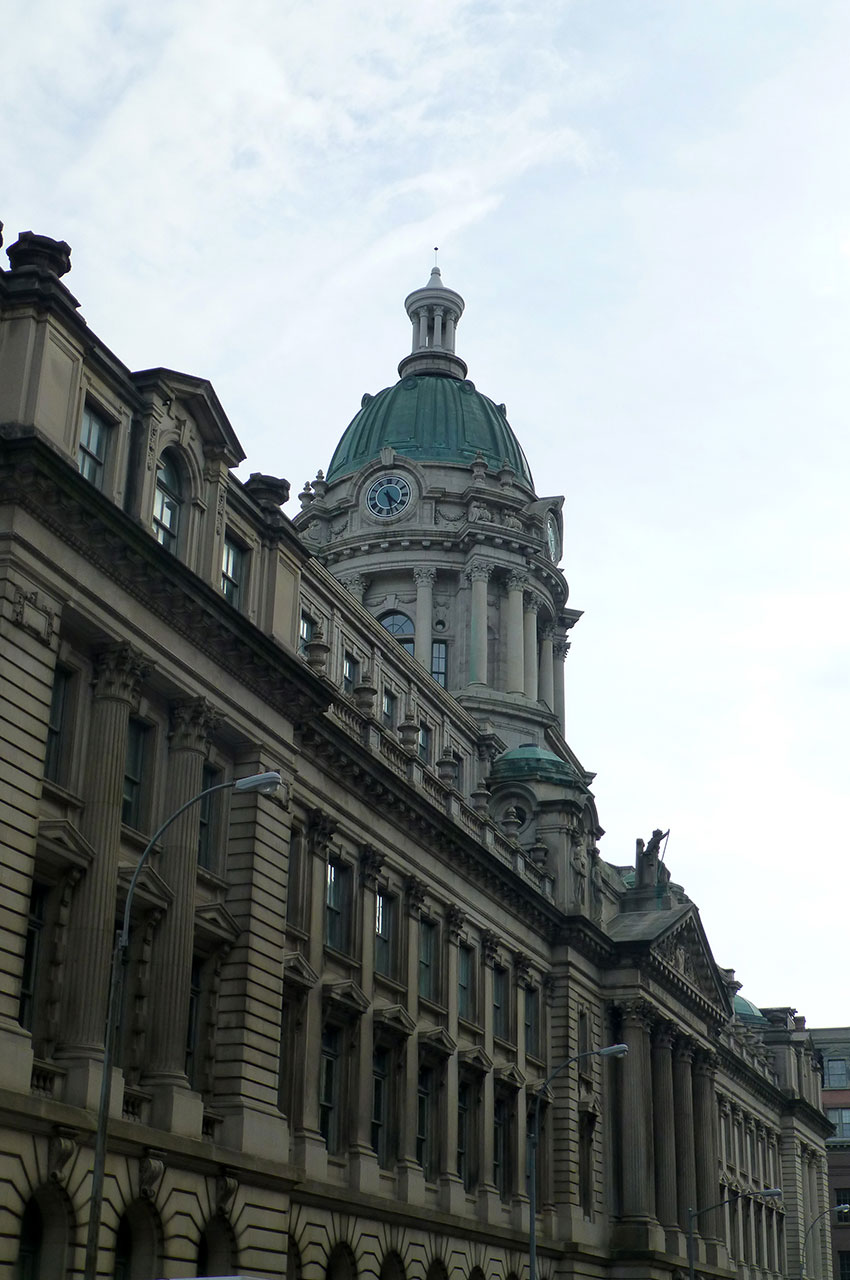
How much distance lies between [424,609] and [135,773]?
48448mm

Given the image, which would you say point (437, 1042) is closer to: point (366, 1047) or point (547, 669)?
point (366, 1047)

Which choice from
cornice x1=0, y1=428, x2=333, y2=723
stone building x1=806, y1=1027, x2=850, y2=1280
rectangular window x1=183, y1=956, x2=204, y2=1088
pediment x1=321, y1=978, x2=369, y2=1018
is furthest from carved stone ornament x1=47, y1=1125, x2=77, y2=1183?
stone building x1=806, y1=1027, x2=850, y2=1280

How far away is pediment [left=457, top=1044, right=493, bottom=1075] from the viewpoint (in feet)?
176

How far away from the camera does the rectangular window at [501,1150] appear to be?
187 ft

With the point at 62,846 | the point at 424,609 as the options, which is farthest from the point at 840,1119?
the point at 62,846

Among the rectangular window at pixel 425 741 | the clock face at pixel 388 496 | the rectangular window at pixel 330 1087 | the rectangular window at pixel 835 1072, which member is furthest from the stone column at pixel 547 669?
the rectangular window at pixel 835 1072

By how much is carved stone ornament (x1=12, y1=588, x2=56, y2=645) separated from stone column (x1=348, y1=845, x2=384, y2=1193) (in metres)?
18.3

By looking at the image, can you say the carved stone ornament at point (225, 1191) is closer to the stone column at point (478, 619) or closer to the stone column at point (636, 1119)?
the stone column at point (636, 1119)

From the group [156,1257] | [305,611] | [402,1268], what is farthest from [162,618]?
[402,1268]

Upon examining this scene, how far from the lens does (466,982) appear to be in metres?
56.2

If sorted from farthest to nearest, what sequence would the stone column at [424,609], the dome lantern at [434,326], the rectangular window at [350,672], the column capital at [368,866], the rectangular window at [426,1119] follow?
the dome lantern at [434,326] < the stone column at [424,609] < the rectangular window at [350,672] < the rectangular window at [426,1119] < the column capital at [368,866]

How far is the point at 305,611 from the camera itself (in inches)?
2071

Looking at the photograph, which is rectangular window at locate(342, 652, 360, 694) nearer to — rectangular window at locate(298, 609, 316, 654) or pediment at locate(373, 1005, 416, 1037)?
rectangular window at locate(298, 609, 316, 654)

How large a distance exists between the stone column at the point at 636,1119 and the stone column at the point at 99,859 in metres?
39.7
